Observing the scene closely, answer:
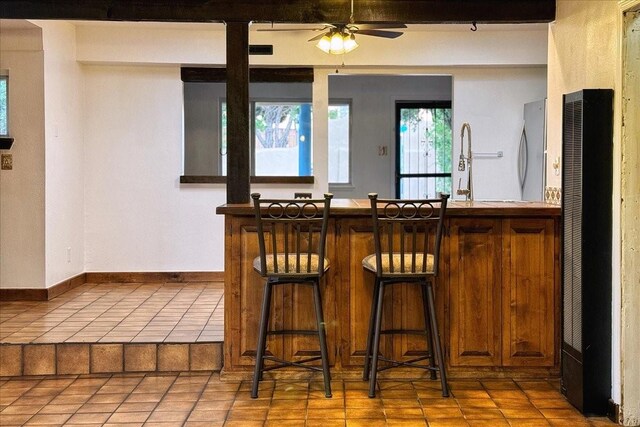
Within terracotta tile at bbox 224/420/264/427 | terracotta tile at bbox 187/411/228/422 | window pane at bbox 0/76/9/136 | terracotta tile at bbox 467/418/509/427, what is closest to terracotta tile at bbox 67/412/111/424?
terracotta tile at bbox 187/411/228/422

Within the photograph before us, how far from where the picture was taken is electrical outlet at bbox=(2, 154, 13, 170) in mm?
5656

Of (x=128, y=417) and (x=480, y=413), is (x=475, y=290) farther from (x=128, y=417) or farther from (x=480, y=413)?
(x=128, y=417)

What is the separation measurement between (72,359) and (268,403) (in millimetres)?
1345

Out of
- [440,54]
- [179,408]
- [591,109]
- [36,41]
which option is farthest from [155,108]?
[591,109]

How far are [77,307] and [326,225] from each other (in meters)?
2.68

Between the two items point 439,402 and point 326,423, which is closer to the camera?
point 326,423

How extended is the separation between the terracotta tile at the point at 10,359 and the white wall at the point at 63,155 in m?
1.69

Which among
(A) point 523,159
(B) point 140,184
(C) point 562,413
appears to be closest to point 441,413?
(C) point 562,413

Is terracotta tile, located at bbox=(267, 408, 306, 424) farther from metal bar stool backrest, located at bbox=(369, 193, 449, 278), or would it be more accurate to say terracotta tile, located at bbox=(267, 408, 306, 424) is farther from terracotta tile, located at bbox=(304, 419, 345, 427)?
metal bar stool backrest, located at bbox=(369, 193, 449, 278)

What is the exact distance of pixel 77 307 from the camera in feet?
17.4

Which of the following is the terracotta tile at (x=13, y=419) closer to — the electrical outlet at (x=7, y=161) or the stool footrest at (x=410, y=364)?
the stool footrest at (x=410, y=364)

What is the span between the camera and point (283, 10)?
13.9 feet

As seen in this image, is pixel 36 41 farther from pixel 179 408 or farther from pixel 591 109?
pixel 591 109

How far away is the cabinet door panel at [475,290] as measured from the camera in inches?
155
